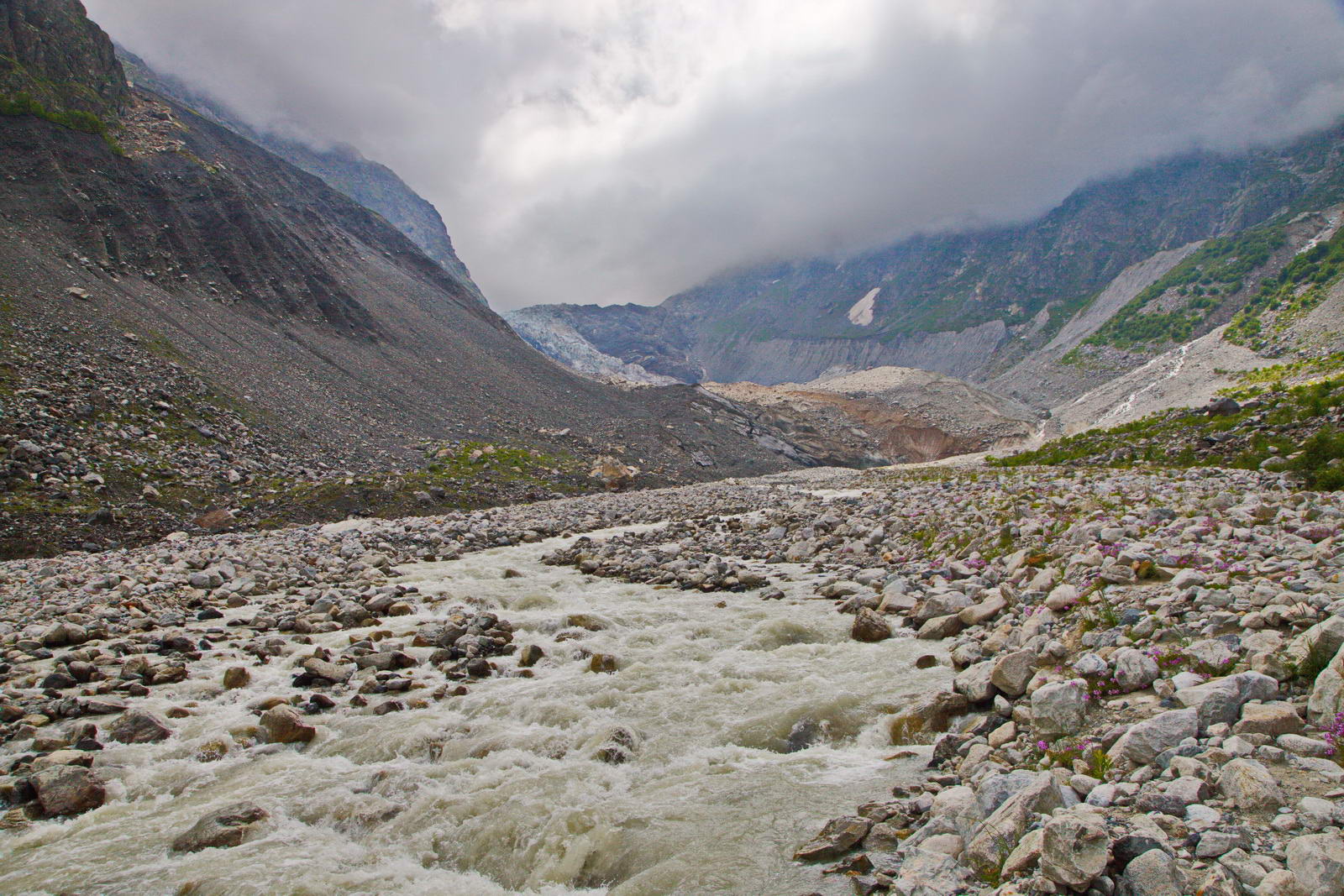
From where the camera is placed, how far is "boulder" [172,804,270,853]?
6941mm

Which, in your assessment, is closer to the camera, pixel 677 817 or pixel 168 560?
pixel 677 817

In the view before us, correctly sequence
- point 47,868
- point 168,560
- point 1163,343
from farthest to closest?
point 1163,343, point 168,560, point 47,868

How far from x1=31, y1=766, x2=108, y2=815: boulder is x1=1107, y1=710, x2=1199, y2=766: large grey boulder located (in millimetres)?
→ 10970

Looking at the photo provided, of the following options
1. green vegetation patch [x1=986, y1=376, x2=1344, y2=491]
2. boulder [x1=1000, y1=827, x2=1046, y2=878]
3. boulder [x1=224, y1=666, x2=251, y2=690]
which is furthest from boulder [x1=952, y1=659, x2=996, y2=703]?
green vegetation patch [x1=986, y1=376, x2=1344, y2=491]

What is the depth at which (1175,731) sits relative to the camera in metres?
5.25

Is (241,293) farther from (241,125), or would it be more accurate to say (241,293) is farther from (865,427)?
(241,125)

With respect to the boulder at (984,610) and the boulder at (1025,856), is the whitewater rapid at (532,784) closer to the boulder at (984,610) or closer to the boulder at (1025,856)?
the boulder at (984,610)

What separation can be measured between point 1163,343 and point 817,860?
16490 centimetres

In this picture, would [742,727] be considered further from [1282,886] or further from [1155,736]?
[1282,886]

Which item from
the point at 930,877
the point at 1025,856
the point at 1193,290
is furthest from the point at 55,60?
the point at 1193,290

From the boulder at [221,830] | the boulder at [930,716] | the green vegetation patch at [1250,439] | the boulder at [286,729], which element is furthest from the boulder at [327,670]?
the green vegetation patch at [1250,439]

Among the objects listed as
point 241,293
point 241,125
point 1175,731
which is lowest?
point 1175,731

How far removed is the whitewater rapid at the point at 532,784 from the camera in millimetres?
Result: 6418

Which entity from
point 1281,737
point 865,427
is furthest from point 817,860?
point 865,427
